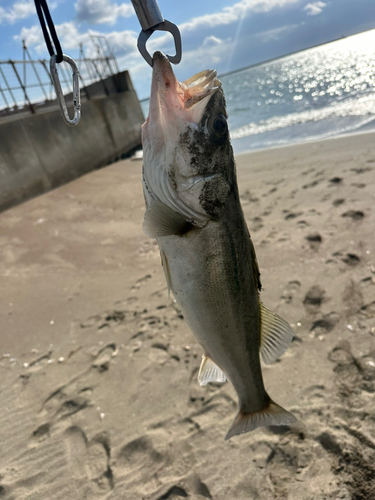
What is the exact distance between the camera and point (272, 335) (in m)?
2.26

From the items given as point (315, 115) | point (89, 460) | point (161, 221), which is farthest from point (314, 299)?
point (315, 115)

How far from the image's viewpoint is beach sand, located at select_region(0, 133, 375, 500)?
2.98 m

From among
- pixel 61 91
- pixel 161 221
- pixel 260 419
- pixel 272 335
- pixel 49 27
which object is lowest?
pixel 260 419

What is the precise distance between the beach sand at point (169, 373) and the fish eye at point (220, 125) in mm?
2815

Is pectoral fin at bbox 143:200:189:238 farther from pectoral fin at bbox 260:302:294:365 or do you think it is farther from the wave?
the wave

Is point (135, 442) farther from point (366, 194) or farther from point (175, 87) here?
point (366, 194)

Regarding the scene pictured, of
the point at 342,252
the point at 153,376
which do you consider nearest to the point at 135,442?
the point at 153,376

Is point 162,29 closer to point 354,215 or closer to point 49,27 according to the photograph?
point 49,27

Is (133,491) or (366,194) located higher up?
(366,194)

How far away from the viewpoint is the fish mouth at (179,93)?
165 centimetres

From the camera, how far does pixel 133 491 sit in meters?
2.96

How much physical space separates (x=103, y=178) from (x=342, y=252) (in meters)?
9.40

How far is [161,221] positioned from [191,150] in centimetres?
41

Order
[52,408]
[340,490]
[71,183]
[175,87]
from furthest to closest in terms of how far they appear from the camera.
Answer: [71,183] < [52,408] < [340,490] < [175,87]
